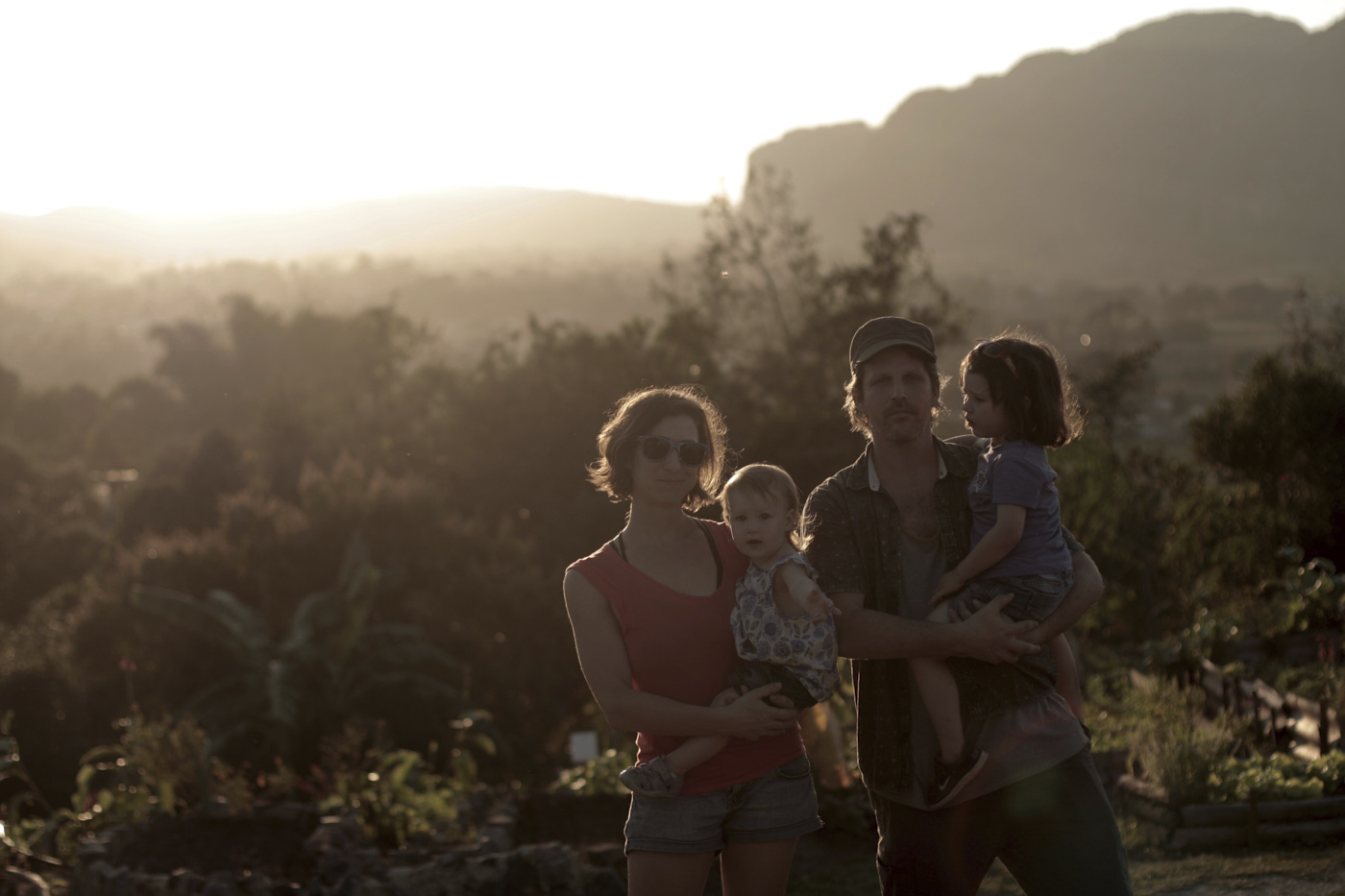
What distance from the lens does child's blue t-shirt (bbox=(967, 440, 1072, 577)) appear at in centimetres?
310

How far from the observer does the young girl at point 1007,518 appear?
3068mm

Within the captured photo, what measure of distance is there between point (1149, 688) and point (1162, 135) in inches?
7095

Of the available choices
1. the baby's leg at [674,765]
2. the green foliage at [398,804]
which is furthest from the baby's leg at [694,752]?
the green foliage at [398,804]

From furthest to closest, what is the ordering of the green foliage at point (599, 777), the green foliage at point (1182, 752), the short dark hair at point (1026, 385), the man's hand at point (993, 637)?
the green foliage at point (599, 777), the green foliage at point (1182, 752), the short dark hair at point (1026, 385), the man's hand at point (993, 637)

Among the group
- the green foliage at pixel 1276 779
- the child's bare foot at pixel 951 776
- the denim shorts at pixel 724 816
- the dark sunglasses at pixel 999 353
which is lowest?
the green foliage at pixel 1276 779

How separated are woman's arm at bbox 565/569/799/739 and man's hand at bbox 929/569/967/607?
0.49 meters

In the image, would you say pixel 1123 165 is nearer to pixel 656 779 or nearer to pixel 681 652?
pixel 681 652

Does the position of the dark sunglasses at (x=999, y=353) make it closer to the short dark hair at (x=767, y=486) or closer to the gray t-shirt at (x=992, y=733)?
the gray t-shirt at (x=992, y=733)

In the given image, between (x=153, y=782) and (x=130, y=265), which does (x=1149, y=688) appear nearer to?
(x=153, y=782)

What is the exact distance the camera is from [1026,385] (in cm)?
322

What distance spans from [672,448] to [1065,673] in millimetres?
1249

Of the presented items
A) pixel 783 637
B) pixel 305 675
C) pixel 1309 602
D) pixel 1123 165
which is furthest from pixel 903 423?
pixel 1123 165

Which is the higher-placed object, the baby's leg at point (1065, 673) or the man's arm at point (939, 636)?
the man's arm at point (939, 636)

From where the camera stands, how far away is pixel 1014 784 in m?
3.05
